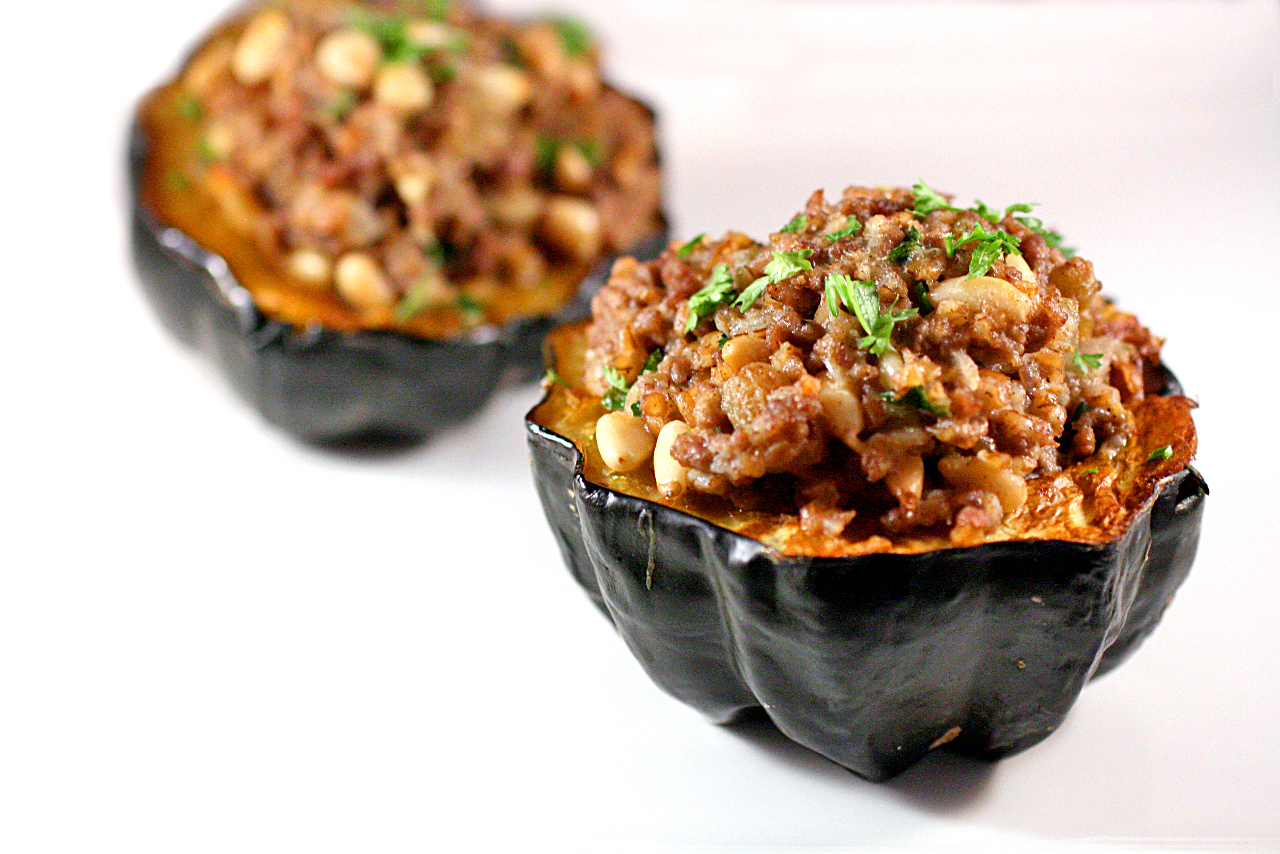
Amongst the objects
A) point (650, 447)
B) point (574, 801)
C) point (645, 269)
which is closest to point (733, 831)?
point (574, 801)

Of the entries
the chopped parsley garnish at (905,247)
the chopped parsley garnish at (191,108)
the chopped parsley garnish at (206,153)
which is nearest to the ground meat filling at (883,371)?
the chopped parsley garnish at (905,247)

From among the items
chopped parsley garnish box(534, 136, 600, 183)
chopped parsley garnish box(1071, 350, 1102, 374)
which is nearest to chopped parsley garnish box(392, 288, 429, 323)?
chopped parsley garnish box(534, 136, 600, 183)

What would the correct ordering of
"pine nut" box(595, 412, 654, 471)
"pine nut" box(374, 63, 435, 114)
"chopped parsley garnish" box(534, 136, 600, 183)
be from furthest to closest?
"chopped parsley garnish" box(534, 136, 600, 183)
"pine nut" box(374, 63, 435, 114)
"pine nut" box(595, 412, 654, 471)

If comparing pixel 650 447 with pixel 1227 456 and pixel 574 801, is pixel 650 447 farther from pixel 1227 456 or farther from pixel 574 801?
pixel 1227 456

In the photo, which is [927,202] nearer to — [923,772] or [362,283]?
[923,772]

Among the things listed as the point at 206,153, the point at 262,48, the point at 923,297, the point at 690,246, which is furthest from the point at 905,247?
the point at 206,153

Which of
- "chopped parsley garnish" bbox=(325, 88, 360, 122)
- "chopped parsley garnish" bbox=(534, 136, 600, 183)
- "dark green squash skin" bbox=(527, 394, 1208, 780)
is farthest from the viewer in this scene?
"chopped parsley garnish" bbox=(534, 136, 600, 183)

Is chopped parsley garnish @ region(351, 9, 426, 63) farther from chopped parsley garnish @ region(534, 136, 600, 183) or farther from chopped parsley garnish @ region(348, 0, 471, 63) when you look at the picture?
chopped parsley garnish @ region(534, 136, 600, 183)
